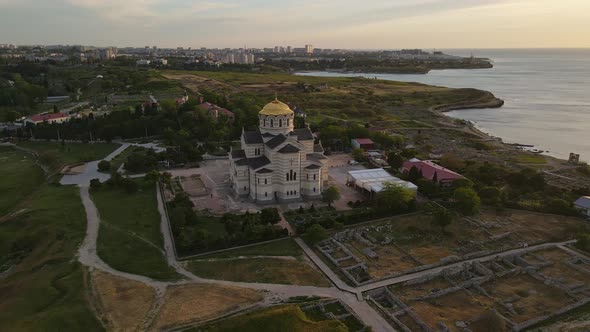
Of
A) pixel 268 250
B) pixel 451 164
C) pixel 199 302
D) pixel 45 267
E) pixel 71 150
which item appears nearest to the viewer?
pixel 199 302

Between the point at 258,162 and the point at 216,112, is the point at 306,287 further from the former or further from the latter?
the point at 216,112

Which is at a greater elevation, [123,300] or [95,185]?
[95,185]

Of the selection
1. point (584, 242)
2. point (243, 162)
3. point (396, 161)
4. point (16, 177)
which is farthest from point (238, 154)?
point (584, 242)

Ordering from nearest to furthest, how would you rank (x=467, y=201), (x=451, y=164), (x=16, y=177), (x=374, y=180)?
(x=467, y=201)
(x=374, y=180)
(x=451, y=164)
(x=16, y=177)

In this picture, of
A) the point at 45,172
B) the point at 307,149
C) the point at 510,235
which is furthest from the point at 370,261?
the point at 45,172

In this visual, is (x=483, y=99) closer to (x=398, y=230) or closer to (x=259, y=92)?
(x=259, y=92)

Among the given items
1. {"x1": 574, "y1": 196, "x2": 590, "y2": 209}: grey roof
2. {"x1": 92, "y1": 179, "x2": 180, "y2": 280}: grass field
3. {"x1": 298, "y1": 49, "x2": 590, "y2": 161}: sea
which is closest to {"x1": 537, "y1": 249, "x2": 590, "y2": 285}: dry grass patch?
{"x1": 574, "y1": 196, "x2": 590, "y2": 209}: grey roof

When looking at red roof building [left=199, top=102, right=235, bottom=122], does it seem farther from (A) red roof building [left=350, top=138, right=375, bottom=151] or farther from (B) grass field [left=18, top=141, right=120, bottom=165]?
(A) red roof building [left=350, top=138, right=375, bottom=151]
